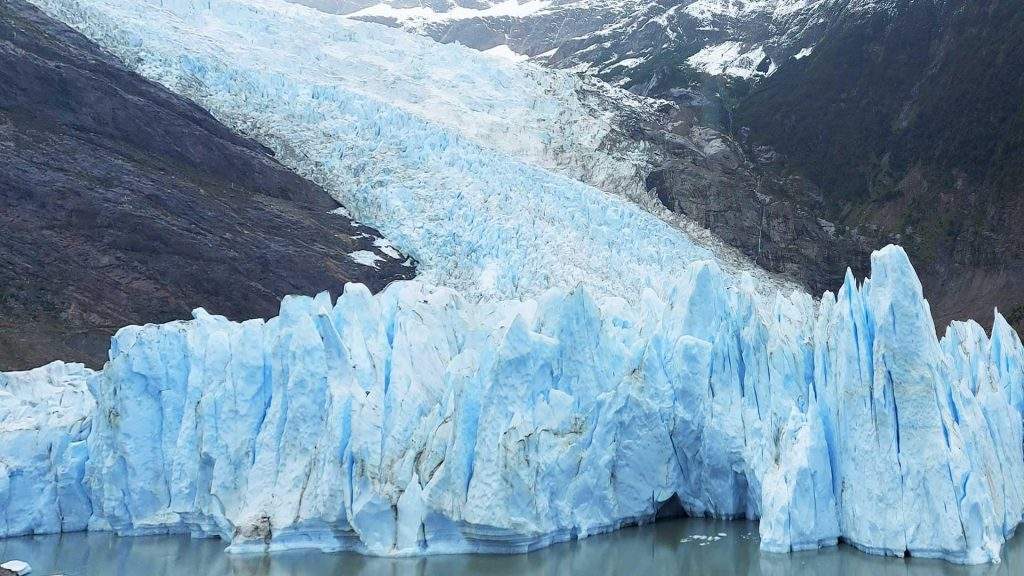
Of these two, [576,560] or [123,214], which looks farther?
[123,214]

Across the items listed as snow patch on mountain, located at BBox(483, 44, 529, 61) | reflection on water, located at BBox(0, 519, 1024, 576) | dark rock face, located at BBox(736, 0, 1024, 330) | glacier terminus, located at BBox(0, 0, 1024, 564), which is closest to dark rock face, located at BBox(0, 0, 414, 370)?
glacier terminus, located at BBox(0, 0, 1024, 564)

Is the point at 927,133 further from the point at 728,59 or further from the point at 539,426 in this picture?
the point at 539,426

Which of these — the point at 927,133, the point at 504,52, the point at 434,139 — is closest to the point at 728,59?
the point at 927,133

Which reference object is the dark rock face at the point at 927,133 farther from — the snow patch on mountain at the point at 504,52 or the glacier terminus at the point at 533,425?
the snow patch on mountain at the point at 504,52

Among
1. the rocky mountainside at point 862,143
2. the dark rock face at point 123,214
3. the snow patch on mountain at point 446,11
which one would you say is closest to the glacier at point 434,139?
the dark rock face at point 123,214

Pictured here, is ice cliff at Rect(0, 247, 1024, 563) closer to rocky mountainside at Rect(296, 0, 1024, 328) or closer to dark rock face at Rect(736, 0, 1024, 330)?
rocky mountainside at Rect(296, 0, 1024, 328)

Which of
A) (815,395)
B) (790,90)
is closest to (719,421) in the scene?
(815,395)

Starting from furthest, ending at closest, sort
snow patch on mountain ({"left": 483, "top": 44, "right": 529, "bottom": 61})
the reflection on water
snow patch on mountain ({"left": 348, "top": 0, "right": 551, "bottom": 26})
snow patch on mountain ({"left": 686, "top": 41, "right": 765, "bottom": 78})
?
snow patch on mountain ({"left": 348, "top": 0, "right": 551, "bottom": 26})
snow patch on mountain ({"left": 483, "top": 44, "right": 529, "bottom": 61})
snow patch on mountain ({"left": 686, "top": 41, "right": 765, "bottom": 78})
the reflection on water
